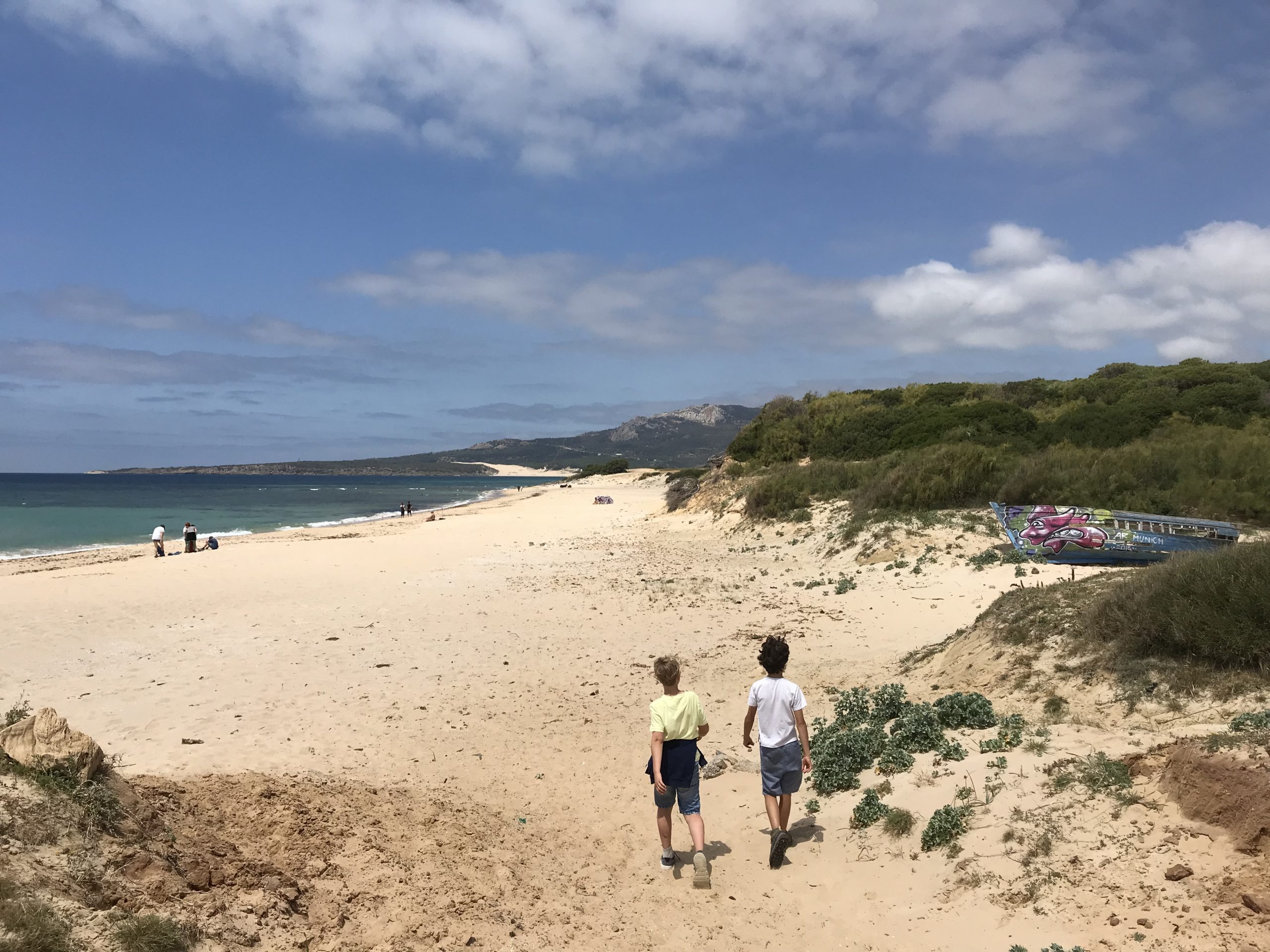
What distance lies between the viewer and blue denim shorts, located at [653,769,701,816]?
5.16 m

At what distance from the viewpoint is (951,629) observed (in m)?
10.7

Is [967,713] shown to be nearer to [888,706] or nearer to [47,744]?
[888,706]

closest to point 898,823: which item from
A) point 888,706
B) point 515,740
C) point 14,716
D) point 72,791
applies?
point 888,706

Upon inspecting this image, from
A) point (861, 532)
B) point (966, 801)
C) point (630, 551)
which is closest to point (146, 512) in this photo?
point (630, 551)

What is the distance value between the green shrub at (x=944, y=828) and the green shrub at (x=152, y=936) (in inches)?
165

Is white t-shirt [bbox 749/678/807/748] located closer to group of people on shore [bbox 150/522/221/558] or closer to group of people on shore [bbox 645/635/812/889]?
group of people on shore [bbox 645/635/812/889]

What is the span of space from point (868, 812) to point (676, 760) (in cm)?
149

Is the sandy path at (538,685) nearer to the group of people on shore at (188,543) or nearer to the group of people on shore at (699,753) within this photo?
the group of people on shore at (699,753)

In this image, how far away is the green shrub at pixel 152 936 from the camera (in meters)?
3.20

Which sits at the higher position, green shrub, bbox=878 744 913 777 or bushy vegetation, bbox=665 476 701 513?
bushy vegetation, bbox=665 476 701 513

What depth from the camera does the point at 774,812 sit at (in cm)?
528

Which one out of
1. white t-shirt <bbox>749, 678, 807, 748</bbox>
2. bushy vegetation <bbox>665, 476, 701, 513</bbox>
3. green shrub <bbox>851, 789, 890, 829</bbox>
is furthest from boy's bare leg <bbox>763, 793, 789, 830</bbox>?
bushy vegetation <bbox>665, 476, 701, 513</bbox>

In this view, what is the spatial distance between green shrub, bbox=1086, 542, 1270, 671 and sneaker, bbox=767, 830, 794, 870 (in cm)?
338

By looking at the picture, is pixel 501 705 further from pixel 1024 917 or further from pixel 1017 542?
pixel 1017 542
